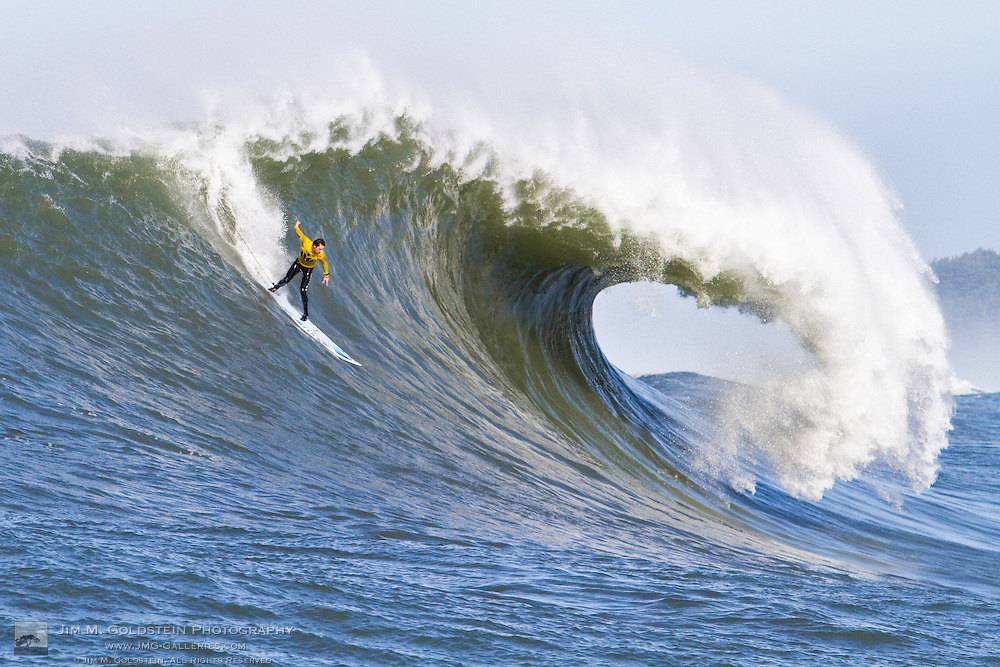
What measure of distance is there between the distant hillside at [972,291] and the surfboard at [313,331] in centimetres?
10115

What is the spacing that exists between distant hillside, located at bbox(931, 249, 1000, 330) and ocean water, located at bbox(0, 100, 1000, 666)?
94152 millimetres

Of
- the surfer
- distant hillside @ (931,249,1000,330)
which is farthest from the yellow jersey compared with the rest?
distant hillside @ (931,249,1000,330)

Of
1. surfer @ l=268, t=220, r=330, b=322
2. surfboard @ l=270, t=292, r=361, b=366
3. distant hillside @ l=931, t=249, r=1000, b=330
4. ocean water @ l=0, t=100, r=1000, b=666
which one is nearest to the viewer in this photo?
ocean water @ l=0, t=100, r=1000, b=666

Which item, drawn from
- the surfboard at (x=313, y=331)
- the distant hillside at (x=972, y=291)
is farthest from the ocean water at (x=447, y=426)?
the distant hillside at (x=972, y=291)

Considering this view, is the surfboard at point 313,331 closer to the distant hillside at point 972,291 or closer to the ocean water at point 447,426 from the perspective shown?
the ocean water at point 447,426

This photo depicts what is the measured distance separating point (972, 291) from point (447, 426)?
109m

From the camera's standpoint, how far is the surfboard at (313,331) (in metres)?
7.61

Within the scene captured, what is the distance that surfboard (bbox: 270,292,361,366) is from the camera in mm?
7609

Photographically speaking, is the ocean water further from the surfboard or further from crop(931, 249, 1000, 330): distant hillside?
crop(931, 249, 1000, 330): distant hillside

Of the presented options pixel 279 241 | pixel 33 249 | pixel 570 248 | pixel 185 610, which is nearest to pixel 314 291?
pixel 279 241

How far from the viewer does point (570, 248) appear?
34.4 ft

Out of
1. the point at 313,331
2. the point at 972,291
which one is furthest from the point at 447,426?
the point at 972,291

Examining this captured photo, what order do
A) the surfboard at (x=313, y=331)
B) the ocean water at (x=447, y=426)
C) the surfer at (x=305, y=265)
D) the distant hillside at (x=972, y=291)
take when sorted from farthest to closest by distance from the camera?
the distant hillside at (x=972, y=291) → the surfer at (x=305, y=265) → the surfboard at (x=313, y=331) → the ocean water at (x=447, y=426)

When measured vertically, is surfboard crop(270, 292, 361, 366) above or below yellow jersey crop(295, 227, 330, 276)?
below
